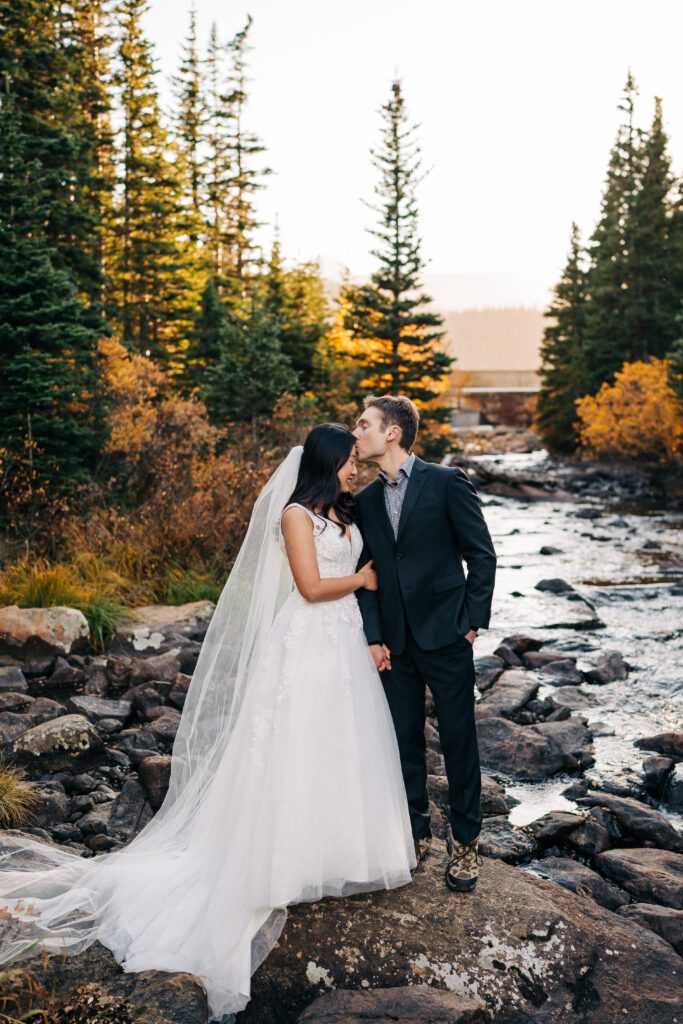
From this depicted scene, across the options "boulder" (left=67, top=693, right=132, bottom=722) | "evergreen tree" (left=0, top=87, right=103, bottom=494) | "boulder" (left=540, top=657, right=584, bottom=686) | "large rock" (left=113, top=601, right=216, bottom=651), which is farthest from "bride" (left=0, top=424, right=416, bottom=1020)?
"evergreen tree" (left=0, top=87, right=103, bottom=494)

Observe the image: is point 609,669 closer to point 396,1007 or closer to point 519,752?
point 519,752

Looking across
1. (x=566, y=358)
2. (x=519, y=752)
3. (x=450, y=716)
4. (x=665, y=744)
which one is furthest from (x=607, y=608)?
(x=566, y=358)

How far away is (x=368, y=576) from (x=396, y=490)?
1.52 ft

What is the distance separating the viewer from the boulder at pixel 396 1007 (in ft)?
10.8

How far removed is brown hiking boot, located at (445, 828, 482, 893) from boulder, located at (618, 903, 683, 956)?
981mm

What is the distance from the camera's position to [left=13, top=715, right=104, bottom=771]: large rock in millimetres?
6441

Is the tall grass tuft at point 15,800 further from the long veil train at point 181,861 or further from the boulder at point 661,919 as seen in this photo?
the boulder at point 661,919

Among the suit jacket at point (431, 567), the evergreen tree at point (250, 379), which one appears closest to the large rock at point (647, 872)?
the suit jacket at point (431, 567)

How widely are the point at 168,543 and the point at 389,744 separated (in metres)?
7.85

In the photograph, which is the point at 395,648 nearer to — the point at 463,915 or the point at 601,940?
the point at 463,915

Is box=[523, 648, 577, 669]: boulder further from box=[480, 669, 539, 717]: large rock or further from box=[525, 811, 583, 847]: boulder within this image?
box=[525, 811, 583, 847]: boulder

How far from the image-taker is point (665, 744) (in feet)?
25.8

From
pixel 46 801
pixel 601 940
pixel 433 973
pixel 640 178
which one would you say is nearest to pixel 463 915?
pixel 433 973

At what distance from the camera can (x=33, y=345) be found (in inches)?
555
